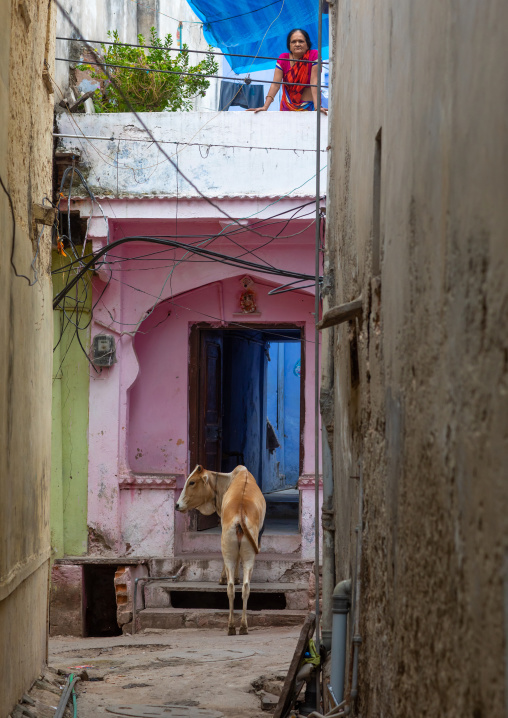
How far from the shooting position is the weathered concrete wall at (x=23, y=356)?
17.9 feet

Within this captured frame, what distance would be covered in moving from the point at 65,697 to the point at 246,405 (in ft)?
33.8

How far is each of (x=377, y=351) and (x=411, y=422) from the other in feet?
3.29

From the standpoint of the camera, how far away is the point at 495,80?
6.42ft

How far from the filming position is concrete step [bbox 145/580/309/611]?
11.1 meters

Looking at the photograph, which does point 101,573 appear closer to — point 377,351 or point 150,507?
point 150,507

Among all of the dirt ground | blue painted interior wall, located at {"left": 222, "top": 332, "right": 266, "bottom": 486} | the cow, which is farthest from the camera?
blue painted interior wall, located at {"left": 222, "top": 332, "right": 266, "bottom": 486}

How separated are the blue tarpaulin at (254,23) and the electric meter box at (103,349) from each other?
4.48 m

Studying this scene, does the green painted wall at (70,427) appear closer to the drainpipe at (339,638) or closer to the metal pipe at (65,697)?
the metal pipe at (65,697)

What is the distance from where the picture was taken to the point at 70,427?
1162 centimetres

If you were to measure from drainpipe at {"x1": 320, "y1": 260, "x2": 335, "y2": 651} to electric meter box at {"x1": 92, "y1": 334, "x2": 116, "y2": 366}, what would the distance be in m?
4.89

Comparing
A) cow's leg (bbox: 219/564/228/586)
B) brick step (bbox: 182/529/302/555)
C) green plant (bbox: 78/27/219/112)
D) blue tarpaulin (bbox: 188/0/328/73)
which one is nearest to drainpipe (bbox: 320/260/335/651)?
A: cow's leg (bbox: 219/564/228/586)

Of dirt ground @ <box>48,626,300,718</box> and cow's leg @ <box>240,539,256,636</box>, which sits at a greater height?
cow's leg @ <box>240,539,256,636</box>

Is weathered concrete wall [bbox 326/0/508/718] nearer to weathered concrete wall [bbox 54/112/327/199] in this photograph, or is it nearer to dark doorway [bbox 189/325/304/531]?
weathered concrete wall [bbox 54/112/327/199]

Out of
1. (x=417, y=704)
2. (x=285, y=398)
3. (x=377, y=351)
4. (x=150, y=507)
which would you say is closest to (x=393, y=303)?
(x=377, y=351)
